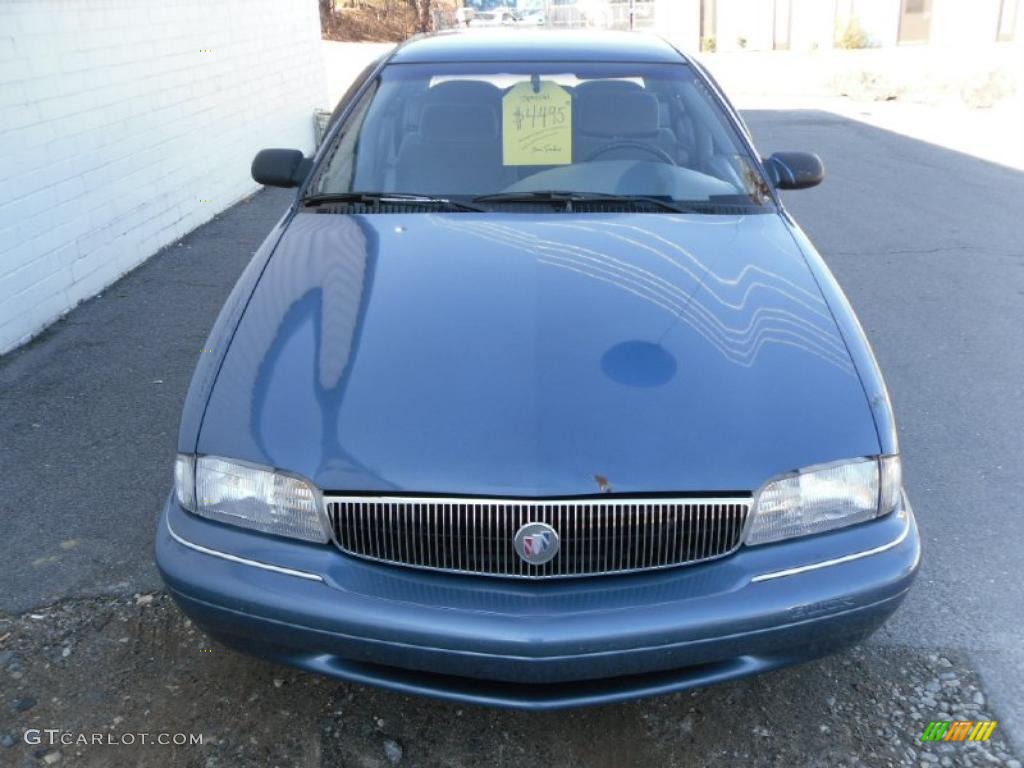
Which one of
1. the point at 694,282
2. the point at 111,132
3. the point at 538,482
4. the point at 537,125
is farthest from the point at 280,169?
the point at 111,132

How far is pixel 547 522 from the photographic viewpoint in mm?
2152

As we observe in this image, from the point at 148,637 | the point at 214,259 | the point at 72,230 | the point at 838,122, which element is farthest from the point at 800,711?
the point at 838,122

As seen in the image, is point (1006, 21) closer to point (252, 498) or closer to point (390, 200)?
point (390, 200)

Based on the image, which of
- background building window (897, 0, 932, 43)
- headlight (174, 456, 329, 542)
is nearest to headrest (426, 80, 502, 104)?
headlight (174, 456, 329, 542)

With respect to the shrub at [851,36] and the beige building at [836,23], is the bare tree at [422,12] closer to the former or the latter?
the beige building at [836,23]

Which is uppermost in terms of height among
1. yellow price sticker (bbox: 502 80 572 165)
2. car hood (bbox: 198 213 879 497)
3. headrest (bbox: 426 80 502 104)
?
headrest (bbox: 426 80 502 104)

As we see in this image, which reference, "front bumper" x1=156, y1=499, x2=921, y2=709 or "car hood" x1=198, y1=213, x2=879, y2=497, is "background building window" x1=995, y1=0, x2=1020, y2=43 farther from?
"front bumper" x1=156, y1=499, x2=921, y2=709

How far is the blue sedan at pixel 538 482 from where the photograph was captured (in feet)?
7.04

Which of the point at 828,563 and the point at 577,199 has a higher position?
the point at 577,199

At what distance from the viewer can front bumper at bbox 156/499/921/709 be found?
2104 millimetres

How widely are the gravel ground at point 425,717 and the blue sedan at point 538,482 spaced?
14.8 inches

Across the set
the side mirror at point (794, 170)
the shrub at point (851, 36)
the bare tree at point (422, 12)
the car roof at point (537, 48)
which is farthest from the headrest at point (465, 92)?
the bare tree at point (422, 12)

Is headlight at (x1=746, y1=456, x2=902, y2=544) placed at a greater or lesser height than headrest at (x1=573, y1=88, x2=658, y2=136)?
lesser

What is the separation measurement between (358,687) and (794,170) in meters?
2.49
